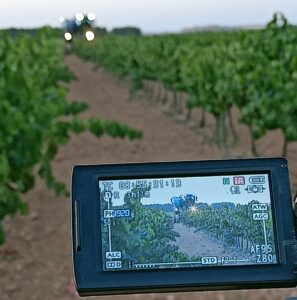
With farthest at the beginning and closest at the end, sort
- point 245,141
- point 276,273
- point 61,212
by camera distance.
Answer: point 245,141, point 61,212, point 276,273

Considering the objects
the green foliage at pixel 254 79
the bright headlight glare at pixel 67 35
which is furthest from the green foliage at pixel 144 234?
the bright headlight glare at pixel 67 35

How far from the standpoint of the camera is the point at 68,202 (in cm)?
889

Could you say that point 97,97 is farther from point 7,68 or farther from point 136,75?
point 7,68

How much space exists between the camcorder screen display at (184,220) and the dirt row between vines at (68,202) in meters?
4.26

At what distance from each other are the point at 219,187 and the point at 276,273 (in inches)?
6.7

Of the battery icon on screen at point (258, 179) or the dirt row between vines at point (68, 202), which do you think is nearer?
the battery icon on screen at point (258, 179)

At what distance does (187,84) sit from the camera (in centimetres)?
1420

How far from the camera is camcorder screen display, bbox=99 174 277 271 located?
1.42 metres

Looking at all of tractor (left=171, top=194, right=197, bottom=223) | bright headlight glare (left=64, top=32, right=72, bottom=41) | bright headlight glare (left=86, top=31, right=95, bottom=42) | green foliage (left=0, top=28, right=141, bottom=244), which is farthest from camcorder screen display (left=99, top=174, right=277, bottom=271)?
bright headlight glare (left=64, top=32, right=72, bottom=41)

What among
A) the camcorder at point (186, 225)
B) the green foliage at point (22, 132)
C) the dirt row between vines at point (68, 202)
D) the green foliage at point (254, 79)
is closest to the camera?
the camcorder at point (186, 225)

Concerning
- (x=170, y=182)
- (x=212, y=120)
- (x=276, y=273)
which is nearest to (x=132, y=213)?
(x=170, y=182)

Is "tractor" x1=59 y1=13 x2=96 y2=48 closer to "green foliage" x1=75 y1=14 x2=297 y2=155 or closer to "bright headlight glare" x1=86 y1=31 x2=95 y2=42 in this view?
"bright headlight glare" x1=86 y1=31 x2=95 y2=42

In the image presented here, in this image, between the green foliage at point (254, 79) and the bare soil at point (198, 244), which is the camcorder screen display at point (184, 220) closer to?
the bare soil at point (198, 244)

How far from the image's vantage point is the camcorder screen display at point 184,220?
1.42 metres
